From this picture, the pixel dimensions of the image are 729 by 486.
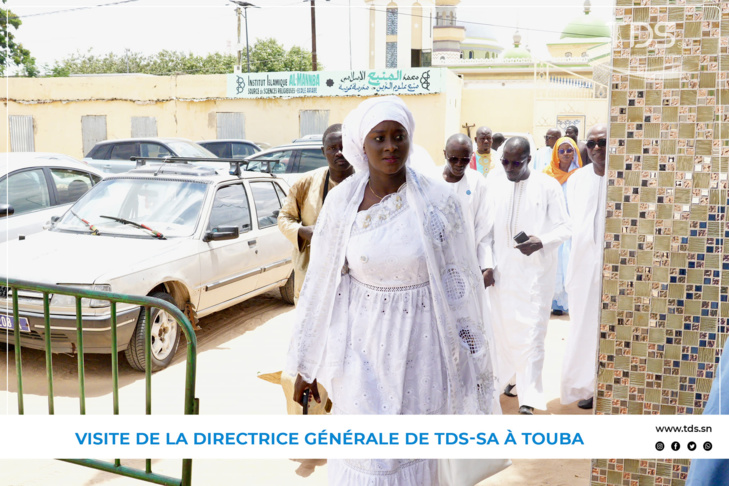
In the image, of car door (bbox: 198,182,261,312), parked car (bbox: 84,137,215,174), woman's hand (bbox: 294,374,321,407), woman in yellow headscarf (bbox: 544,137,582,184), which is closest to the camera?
woman's hand (bbox: 294,374,321,407)

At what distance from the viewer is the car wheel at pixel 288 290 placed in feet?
27.5

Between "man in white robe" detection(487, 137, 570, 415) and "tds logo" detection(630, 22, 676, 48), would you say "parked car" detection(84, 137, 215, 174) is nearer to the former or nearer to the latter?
"man in white robe" detection(487, 137, 570, 415)

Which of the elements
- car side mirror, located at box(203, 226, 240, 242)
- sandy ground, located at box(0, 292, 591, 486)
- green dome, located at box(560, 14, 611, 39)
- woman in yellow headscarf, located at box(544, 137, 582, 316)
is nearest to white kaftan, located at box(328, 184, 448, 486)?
sandy ground, located at box(0, 292, 591, 486)

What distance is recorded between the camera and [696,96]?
9.68 ft

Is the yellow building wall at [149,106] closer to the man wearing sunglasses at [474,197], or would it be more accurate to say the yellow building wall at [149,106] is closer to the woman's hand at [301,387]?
the man wearing sunglasses at [474,197]

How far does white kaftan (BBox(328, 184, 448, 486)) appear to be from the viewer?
2.65 metres

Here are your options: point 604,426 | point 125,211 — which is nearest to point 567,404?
point 604,426

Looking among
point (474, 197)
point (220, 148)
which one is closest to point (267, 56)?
point (220, 148)

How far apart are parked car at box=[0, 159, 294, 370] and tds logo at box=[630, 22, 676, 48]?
404 cm

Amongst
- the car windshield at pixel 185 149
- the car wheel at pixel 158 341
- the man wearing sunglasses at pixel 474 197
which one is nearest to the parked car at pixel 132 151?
the car windshield at pixel 185 149

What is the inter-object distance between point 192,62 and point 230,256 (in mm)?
37548

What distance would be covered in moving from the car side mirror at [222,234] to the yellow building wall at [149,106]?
769 inches

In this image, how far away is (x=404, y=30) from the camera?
35031mm

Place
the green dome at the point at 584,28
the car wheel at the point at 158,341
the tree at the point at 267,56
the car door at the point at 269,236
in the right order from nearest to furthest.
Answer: the car wheel at the point at 158,341, the car door at the point at 269,236, the green dome at the point at 584,28, the tree at the point at 267,56
